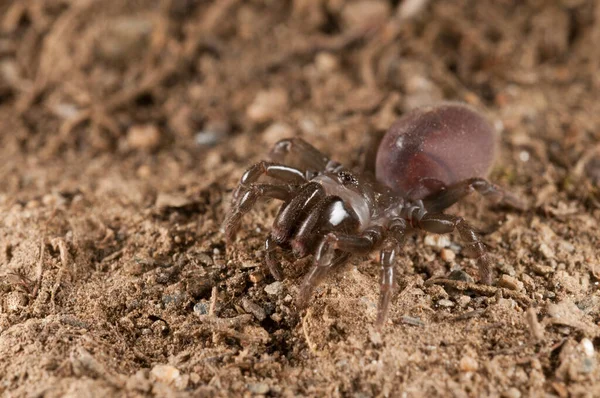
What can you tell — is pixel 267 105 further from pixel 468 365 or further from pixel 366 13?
pixel 468 365

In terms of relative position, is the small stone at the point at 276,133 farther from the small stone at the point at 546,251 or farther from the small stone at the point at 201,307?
the small stone at the point at 546,251

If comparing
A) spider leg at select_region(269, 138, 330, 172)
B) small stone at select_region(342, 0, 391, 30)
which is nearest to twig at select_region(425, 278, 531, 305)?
spider leg at select_region(269, 138, 330, 172)

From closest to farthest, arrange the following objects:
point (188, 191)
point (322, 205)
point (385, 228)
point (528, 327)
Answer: point (528, 327)
point (322, 205)
point (385, 228)
point (188, 191)

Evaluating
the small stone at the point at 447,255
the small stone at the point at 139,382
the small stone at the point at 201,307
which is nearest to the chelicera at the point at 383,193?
the small stone at the point at 447,255

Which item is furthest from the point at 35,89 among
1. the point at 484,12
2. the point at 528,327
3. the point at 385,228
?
the point at 528,327

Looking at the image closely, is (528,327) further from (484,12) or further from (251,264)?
(484,12)

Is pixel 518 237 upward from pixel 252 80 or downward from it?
downward

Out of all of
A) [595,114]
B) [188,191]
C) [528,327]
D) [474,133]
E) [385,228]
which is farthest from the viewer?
[595,114]
